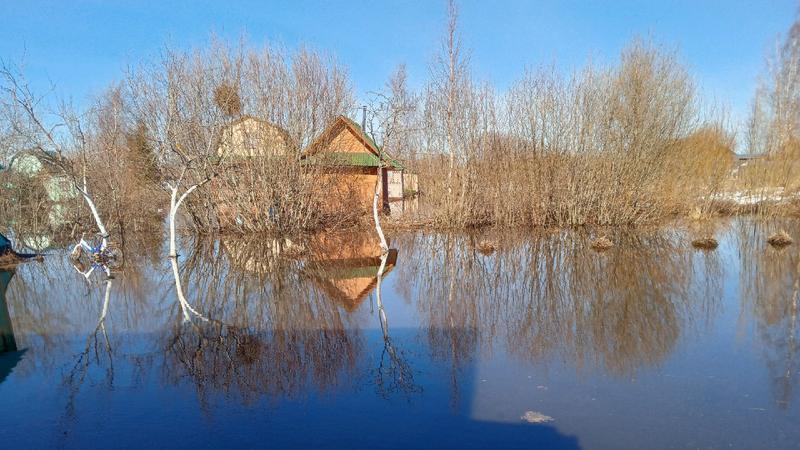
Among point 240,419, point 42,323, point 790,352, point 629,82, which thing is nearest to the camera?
point 240,419

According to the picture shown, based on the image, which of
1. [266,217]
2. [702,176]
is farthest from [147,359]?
[702,176]

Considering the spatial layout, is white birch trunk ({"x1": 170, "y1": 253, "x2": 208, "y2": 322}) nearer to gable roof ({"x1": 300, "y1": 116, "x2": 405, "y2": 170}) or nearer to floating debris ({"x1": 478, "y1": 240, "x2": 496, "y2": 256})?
floating debris ({"x1": 478, "y1": 240, "x2": 496, "y2": 256})

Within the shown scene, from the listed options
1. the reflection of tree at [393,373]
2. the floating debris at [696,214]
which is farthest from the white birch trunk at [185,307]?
the floating debris at [696,214]

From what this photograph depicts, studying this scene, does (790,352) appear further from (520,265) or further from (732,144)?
(732,144)

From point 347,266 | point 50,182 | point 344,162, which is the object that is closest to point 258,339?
point 347,266

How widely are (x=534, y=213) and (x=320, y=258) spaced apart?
29.4ft

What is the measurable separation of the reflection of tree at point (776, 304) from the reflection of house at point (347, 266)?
16.8 feet

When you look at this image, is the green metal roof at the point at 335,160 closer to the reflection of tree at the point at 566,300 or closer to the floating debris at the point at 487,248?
the floating debris at the point at 487,248

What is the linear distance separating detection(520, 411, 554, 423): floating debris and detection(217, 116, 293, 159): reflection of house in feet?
48.1

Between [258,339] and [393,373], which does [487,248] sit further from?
[393,373]

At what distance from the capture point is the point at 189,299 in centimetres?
799

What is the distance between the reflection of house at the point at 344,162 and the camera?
17719 mm

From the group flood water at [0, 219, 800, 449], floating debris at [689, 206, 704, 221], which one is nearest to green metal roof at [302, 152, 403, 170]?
flood water at [0, 219, 800, 449]

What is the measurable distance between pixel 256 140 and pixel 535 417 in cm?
1507
